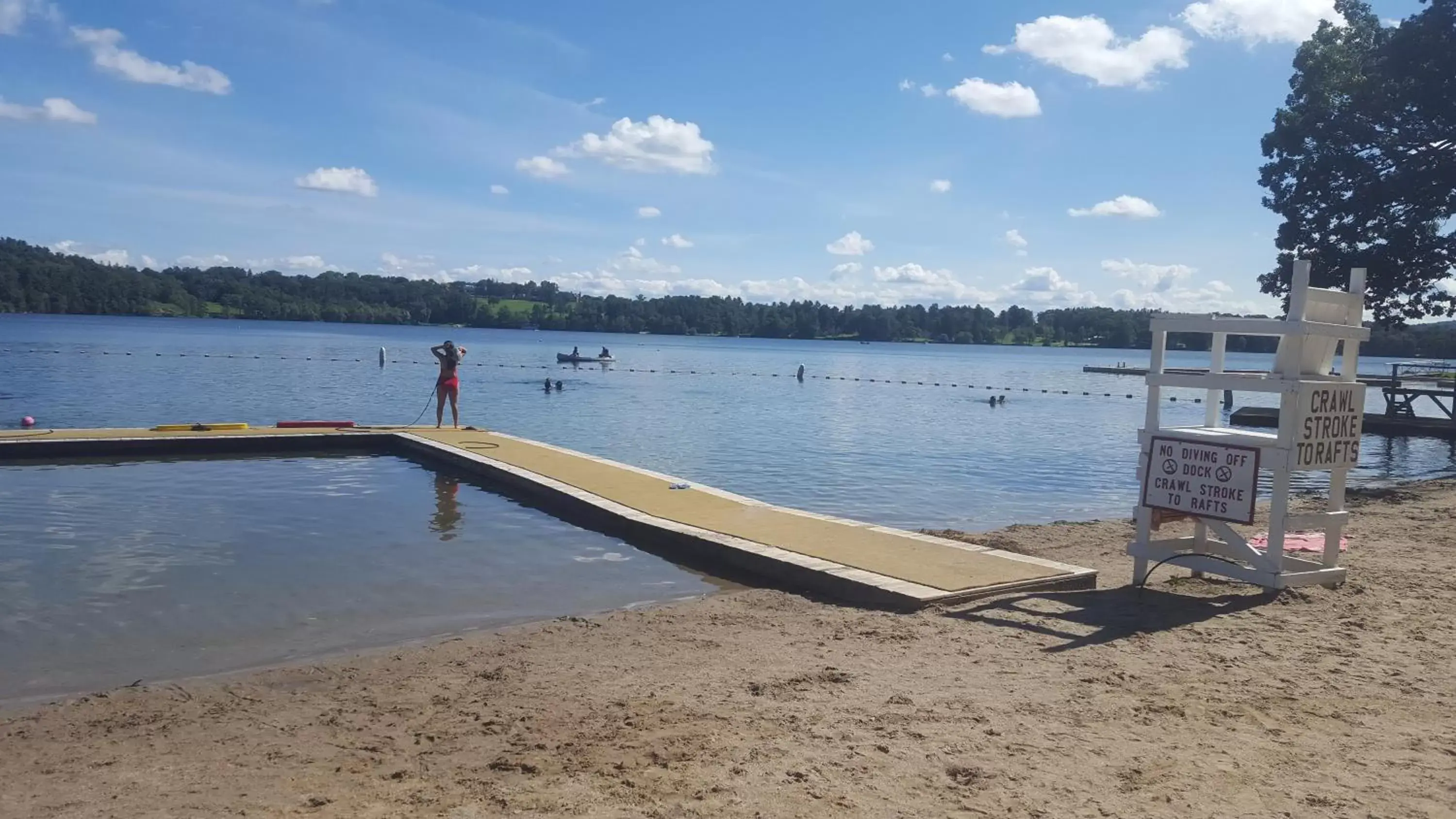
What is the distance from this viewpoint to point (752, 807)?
432cm

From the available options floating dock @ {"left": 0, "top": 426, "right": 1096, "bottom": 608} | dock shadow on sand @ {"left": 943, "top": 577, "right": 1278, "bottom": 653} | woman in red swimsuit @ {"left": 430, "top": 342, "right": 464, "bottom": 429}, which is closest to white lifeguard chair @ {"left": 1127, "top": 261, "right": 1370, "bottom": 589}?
dock shadow on sand @ {"left": 943, "top": 577, "right": 1278, "bottom": 653}

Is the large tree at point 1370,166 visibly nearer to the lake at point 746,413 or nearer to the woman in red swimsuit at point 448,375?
the lake at point 746,413

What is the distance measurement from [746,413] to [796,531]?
2867 cm

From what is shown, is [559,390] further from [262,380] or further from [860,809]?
[860,809]

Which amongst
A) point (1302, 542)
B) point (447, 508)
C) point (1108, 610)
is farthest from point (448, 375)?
point (1108, 610)

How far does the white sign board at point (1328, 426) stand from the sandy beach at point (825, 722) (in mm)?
1058

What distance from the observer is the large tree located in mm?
22938

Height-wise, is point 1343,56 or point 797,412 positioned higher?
point 1343,56

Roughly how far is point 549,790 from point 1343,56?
26.6m

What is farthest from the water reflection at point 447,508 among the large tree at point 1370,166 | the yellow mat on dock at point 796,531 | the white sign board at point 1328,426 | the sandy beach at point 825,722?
the large tree at point 1370,166

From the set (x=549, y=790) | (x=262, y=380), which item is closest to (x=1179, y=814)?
(x=549, y=790)

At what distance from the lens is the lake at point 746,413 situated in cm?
1972

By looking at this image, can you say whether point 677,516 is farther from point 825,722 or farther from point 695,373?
point 695,373

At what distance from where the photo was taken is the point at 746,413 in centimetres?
3950
